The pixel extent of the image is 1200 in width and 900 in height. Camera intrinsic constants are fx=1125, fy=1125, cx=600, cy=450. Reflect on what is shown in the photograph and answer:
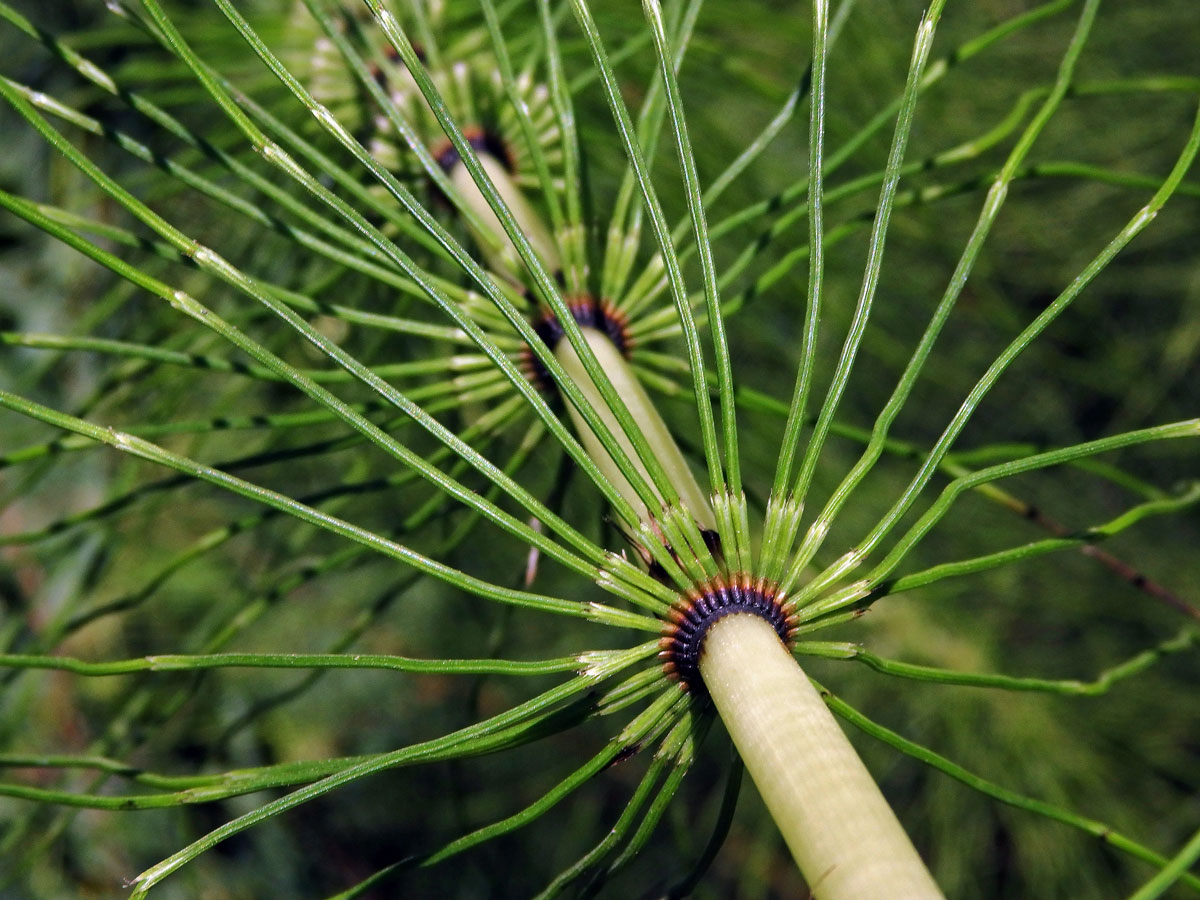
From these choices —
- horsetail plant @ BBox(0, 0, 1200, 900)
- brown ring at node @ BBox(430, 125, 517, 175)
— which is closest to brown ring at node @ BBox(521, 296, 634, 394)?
horsetail plant @ BBox(0, 0, 1200, 900)

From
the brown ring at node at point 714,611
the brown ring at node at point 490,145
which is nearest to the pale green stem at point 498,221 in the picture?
the brown ring at node at point 490,145

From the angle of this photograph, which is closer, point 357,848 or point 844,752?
point 844,752

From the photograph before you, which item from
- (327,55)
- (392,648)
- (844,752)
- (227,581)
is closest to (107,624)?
(227,581)

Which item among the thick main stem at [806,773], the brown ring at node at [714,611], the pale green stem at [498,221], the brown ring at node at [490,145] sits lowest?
the thick main stem at [806,773]

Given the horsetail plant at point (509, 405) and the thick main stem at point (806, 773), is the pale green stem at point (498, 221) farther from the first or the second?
the thick main stem at point (806, 773)

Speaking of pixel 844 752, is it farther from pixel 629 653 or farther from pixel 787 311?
pixel 787 311

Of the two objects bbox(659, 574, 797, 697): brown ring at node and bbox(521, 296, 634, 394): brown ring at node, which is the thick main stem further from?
bbox(521, 296, 634, 394): brown ring at node
